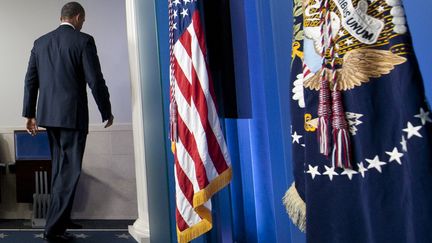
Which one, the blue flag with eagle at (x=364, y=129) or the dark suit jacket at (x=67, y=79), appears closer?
the blue flag with eagle at (x=364, y=129)

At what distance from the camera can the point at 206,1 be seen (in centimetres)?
156

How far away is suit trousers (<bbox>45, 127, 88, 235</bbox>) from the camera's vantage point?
2.20 m

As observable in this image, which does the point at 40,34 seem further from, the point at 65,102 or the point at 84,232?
the point at 84,232

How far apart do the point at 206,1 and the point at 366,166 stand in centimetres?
111

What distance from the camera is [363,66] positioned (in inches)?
29.2

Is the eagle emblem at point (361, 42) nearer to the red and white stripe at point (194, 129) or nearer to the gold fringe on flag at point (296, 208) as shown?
the gold fringe on flag at point (296, 208)

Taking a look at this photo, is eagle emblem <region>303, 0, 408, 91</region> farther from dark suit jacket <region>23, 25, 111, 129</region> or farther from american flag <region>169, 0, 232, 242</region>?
dark suit jacket <region>23, 25, 111, 129</region>

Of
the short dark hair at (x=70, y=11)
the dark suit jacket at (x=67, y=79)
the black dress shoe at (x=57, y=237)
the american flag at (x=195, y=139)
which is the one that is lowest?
the black dress shoe at (x=57, y=237)

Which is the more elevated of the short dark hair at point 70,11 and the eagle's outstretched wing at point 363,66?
the short dark hair at point 70,11

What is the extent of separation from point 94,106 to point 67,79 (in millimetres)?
911

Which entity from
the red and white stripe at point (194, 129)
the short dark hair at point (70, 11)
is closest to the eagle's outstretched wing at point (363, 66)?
the red and white stripe at point (194, 129)

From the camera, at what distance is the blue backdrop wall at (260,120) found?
127cm

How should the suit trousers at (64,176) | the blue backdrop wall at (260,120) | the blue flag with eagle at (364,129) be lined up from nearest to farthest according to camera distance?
the blue flag with eagle at (364,129)
the blue backdrop wall at (260,120)
the suit trousers at (64,176)

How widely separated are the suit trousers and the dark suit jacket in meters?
0.09
